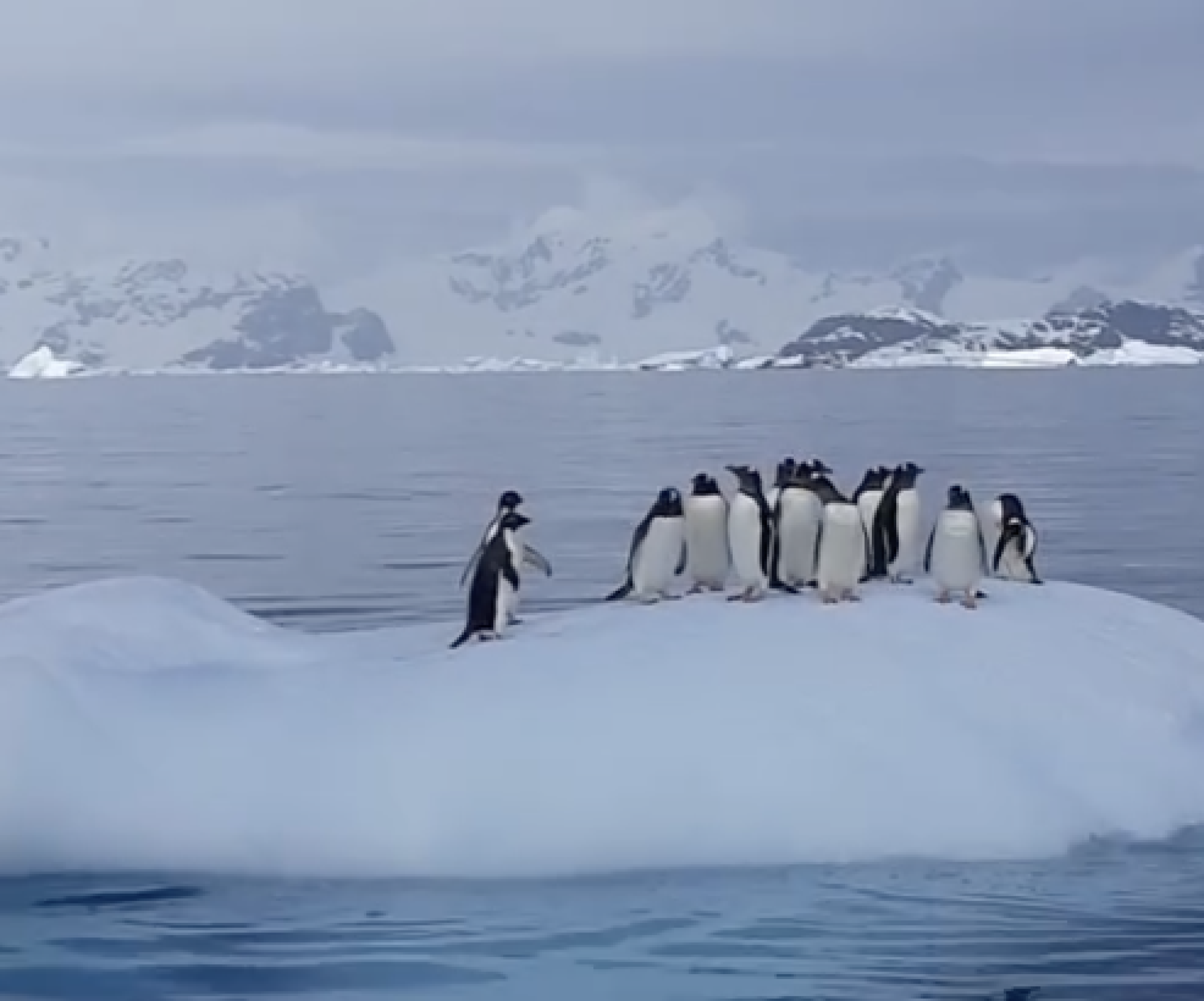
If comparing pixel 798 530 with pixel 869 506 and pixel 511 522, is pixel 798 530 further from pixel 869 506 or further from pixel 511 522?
pixel 511 522

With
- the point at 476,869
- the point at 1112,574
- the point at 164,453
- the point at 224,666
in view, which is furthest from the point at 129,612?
the point at 164,453

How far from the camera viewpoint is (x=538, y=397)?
110 m

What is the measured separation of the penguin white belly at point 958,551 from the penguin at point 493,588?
2.33 m

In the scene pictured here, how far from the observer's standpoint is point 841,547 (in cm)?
1155

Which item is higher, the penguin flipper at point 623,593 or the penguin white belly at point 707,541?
the penguin white belly at point 707,541

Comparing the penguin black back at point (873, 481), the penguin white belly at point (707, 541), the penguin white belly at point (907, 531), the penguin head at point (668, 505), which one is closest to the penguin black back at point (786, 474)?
the penguin white belly at point (707, 541)

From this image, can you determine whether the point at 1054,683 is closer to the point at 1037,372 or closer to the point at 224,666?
the point at 224,666

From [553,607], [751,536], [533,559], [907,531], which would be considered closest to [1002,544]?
[907,531]

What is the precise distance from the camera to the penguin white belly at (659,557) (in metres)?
11.9

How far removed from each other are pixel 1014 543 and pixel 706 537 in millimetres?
2344

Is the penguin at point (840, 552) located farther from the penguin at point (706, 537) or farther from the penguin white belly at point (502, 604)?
the penguin white belly at point (502, 604)

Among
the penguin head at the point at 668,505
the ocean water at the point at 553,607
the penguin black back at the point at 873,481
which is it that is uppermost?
the penguin black back at the point at 873,481

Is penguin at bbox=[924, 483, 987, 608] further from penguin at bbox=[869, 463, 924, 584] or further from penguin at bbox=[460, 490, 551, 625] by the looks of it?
penguin at bbox=[460, 490, 551, 625]

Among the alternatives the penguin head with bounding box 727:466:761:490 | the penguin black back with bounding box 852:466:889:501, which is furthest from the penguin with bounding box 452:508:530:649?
the penguin black back with bounding box 852:466:889:501
